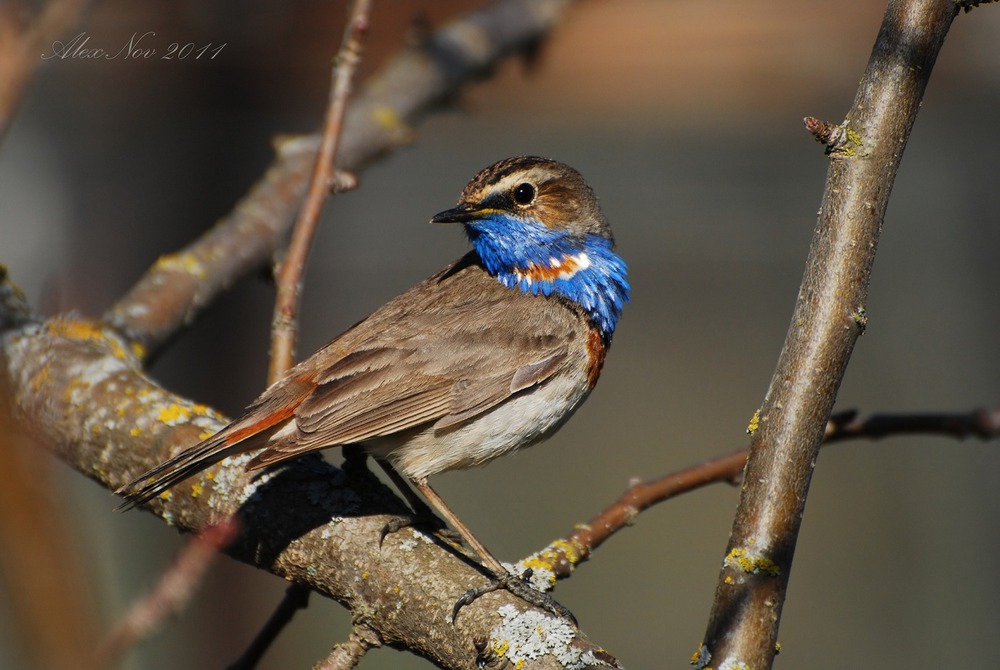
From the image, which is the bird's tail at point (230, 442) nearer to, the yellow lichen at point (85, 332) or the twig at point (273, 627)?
the twig at point (273, 627)

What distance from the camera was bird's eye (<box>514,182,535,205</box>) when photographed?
4395 mm

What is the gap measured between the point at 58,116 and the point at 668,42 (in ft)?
17.6

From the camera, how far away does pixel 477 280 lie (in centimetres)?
442

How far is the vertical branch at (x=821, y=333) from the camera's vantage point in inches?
98.3

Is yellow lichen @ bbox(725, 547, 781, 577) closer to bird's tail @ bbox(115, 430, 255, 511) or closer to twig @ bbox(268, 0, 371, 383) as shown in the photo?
bird's tail @ bbox(115, 430, 255, 511)

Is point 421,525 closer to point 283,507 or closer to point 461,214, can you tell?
point 283,507

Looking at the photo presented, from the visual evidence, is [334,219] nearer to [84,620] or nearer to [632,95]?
[632,95]

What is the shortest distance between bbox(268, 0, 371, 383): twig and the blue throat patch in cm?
67

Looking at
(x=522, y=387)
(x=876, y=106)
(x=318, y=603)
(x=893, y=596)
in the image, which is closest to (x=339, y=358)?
(x=522, y=387)

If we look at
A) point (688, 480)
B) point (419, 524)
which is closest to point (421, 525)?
point (419, 524)

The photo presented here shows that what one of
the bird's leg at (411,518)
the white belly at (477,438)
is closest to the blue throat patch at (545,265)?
the white belly at (477,438)

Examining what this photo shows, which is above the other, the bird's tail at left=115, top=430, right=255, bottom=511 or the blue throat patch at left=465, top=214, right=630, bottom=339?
the blue throat patch at left=465, top=214, right=630, bottom=339

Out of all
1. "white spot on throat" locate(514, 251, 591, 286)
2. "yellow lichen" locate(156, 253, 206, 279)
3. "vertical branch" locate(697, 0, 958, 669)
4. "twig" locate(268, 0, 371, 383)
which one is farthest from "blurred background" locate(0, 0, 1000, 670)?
"vertical branch" locate(697, 0, 958, 669)

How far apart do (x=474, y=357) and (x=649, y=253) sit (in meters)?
6.55
